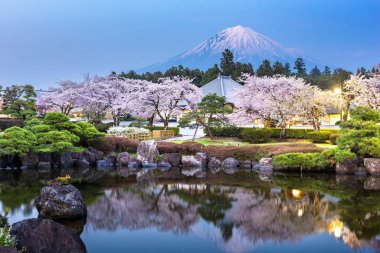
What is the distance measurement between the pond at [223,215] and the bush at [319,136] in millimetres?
8539

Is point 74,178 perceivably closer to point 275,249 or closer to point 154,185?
point 154,185

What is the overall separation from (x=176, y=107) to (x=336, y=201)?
19.5 metres

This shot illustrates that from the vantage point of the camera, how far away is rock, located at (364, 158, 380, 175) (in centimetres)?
1772

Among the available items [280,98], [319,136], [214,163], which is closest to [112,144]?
[214,163]

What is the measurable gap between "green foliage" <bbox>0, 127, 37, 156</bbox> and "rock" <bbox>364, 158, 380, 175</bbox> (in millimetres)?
16453

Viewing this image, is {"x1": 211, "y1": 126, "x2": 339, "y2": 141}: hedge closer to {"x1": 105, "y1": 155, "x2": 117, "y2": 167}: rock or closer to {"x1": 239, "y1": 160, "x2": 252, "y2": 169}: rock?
{"x1": 239, "y1": 160, "x2": 252, "y2": 169}: rock

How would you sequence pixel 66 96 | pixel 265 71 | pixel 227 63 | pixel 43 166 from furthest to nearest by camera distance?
pixel 227 63 → pixel 265 71 → pixel 66 96 → pixel 43 166

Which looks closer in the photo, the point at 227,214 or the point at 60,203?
the point at 60,203

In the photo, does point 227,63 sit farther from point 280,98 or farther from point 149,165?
point 149,165

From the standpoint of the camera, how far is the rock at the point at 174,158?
21578 millimetres

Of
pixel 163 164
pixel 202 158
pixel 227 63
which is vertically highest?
pixel 227 63

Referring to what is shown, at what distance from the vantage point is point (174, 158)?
2162 centimetres

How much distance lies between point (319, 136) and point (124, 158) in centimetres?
1249

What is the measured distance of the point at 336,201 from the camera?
41.7ft
